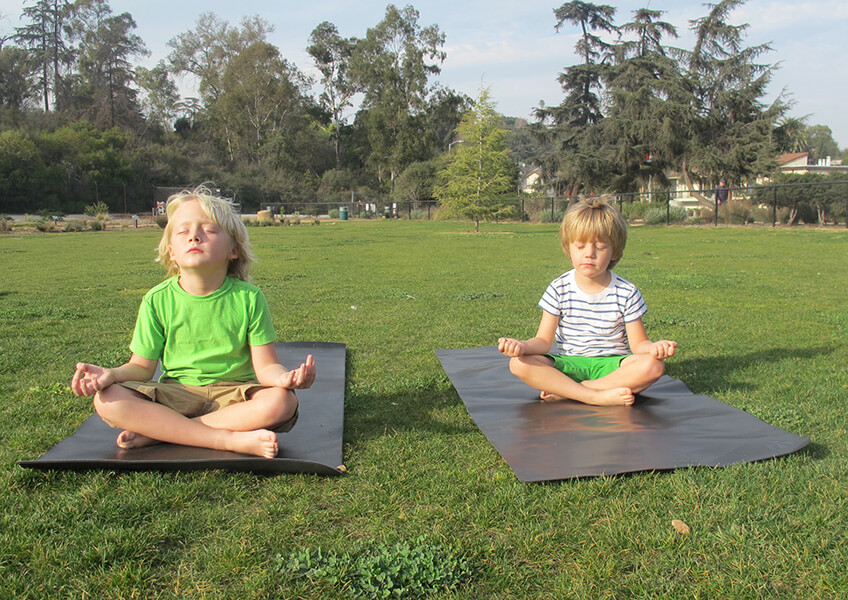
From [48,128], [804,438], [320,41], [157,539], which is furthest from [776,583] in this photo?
[320,41]

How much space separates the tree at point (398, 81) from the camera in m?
55.7

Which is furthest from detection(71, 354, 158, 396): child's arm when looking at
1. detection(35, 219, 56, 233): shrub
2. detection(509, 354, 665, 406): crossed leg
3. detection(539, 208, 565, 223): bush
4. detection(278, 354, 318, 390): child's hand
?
detection(539, 208, 565, 223): bush

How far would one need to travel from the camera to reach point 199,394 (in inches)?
118

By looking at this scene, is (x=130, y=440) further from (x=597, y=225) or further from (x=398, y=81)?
(x=398, y=81)

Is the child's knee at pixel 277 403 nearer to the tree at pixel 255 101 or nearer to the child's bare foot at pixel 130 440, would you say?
the child's bare foot at pixel 130 440

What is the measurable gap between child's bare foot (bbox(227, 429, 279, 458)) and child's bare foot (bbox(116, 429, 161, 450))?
41cm

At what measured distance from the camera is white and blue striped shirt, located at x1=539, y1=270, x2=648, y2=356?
368cm

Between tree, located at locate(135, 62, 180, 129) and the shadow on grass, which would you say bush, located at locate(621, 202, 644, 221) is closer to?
the shadow on grass

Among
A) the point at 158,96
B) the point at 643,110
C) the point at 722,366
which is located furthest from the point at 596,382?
the point at 158,96

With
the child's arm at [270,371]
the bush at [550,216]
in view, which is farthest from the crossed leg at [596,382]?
the bush at [550,216]

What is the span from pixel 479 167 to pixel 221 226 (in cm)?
2425

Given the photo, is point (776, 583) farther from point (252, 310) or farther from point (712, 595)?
point (252, 310)

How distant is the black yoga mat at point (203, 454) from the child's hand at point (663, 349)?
1.65m

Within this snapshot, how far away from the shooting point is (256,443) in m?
2.70
